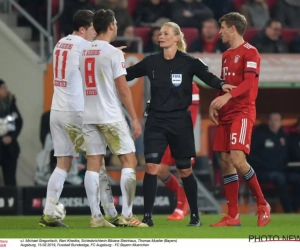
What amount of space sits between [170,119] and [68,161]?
3.93ft

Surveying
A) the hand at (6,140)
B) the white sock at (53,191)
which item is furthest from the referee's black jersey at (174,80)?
the hand at (6,140)

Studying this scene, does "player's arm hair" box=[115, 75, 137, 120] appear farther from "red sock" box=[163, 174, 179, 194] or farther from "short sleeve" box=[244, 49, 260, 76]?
"red sock" box=[163, 174, 179, 194]

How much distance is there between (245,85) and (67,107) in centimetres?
184

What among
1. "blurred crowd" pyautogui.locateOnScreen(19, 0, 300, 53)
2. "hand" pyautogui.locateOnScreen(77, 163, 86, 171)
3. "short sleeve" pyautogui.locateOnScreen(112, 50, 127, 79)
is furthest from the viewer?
"blurred crowd" pyautogui.locateOnScreen(19, 0, 300, 53)

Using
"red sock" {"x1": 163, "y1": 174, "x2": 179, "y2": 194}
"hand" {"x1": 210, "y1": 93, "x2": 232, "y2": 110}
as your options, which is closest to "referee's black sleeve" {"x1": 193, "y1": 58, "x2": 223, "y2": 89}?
"hand" {"x1": 210, "y1": 93, "x2": 232, "y2": 110}

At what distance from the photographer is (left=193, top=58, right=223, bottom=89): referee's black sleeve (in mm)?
9867

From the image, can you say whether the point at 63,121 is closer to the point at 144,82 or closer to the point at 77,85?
the point at 77,85

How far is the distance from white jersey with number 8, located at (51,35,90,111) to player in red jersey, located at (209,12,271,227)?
55.5 inches

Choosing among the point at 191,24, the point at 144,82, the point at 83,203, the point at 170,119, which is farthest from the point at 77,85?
the point at 191,24

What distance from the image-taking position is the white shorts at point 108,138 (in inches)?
380

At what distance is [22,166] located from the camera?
16344 mm

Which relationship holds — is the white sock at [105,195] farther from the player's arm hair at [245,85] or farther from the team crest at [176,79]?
the player's arm hair at [245,85]

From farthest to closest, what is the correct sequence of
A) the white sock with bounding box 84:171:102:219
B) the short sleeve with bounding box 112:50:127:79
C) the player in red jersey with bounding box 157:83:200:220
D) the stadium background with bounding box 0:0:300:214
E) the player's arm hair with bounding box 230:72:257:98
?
the stadium background with bounding box 0:0:300:214
the player in red jersey with bounding box 157:83:200:220
the player's arm hair with bounding box 230:72:257:98
the white sock with bounding box 84:171:102:219
the short sleeve with bounding box 112:50:127:79

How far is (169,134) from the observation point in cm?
999
